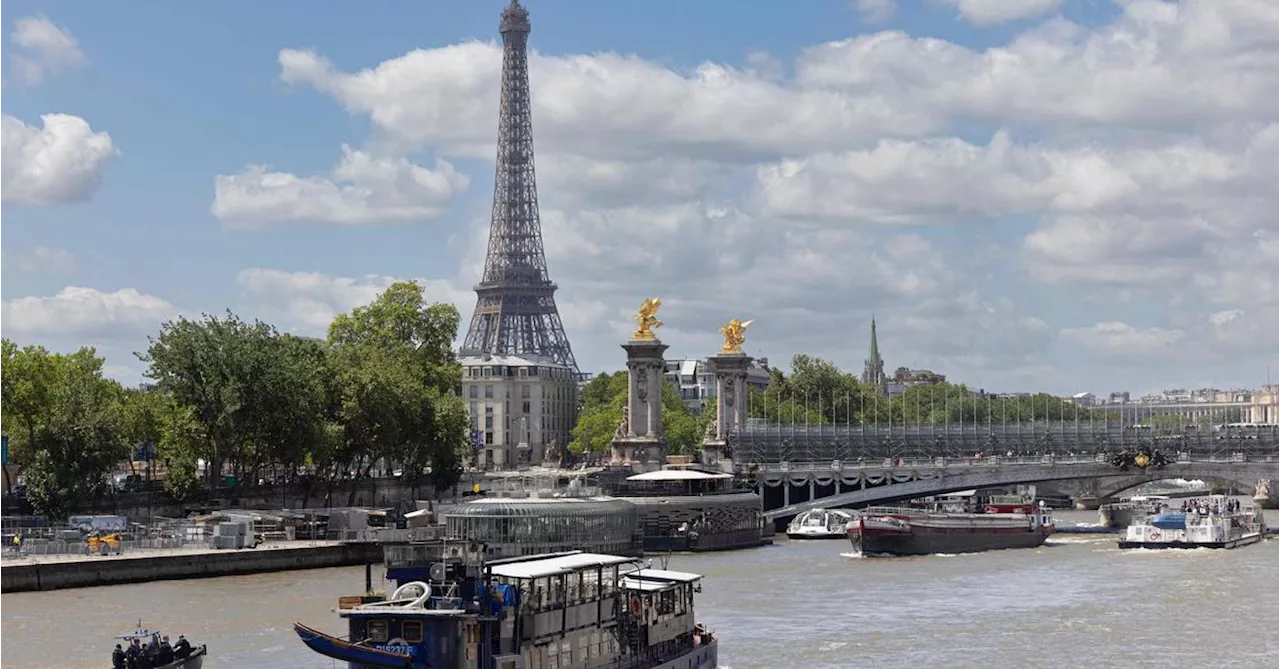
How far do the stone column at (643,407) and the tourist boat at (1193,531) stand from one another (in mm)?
29288

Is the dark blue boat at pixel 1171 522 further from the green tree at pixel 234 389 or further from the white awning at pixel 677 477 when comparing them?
the green tree at pixel 234 389

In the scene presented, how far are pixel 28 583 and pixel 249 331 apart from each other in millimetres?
29014

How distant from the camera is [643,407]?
115 m

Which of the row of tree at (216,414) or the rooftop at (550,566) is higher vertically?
the row of tree at (216,414)

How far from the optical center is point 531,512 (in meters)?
71.2

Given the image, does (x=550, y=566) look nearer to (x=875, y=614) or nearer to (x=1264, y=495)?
(x=875, y=614)

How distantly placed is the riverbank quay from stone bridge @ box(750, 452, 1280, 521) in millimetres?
32048

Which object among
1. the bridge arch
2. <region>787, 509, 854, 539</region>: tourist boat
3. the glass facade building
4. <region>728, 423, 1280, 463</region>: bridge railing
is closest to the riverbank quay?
the glass facade building

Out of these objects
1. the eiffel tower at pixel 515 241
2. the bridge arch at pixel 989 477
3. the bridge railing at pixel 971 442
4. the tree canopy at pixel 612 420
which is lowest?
the bridge arch at pixel 989 477

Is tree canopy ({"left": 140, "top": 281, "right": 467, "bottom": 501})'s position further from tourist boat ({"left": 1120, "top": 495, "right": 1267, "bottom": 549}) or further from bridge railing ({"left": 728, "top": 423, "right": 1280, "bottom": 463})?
tourist boat ({"left": 1120, "top": 495, "right": 1267, "bottom": 549})

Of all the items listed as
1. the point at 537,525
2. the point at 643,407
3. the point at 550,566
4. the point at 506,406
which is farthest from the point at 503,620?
the point at 506,406

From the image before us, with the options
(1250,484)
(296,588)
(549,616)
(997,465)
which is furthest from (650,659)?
(1250,484)

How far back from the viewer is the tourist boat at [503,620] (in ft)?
117

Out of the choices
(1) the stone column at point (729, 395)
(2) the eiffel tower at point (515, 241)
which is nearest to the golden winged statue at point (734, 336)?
(1) the stone column at point (729, 395)
